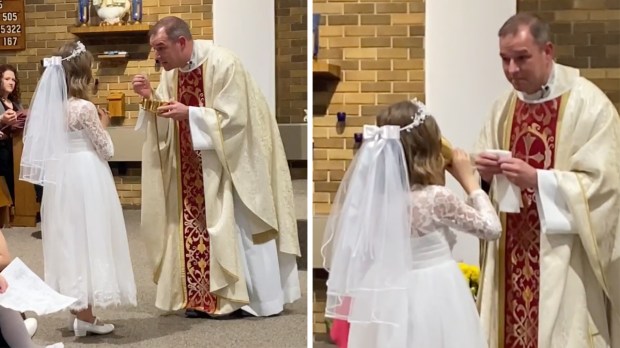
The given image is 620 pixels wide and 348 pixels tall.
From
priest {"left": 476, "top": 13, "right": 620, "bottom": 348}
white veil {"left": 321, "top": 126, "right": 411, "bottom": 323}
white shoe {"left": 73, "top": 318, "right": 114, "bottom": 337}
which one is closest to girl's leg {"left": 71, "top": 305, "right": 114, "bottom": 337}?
white shoe {"left": 73, "top": 318, "right": 114, "bottom": 337}

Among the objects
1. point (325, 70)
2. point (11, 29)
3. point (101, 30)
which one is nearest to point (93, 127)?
point (101, 30)

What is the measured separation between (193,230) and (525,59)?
179cm

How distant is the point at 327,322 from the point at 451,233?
2.24 ft

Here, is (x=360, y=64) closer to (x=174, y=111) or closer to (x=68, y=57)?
(x=174, y=111)

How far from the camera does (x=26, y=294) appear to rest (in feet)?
8.63

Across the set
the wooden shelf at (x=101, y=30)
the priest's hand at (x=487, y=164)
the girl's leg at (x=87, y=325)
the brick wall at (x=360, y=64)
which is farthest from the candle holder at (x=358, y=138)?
the girl's leg at (x=87, y=325)

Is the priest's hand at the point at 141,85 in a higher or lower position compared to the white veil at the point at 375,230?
higher

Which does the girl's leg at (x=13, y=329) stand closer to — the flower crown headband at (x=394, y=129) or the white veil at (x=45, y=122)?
the white veil at (x=45, y=122)

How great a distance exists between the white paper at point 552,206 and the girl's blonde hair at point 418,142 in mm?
310

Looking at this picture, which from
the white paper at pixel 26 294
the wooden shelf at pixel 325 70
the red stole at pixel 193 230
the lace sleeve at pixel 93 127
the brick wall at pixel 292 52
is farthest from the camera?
the red stole at pixel 193 230

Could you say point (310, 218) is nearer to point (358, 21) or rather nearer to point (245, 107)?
point (358, 21)

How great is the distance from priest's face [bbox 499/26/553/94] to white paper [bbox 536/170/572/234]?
27 centimetres

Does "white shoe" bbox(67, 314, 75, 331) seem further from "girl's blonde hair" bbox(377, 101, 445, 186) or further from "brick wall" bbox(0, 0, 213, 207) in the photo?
"girl's blonde hair" bbox(377, 101, 445, 186)

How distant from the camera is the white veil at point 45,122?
299 cm
